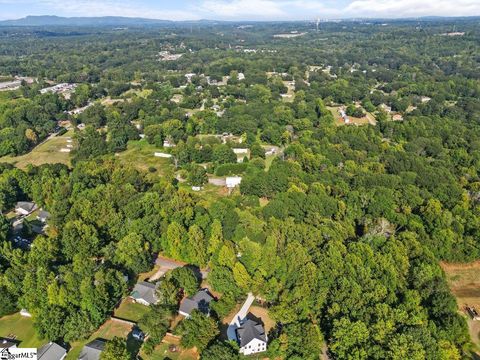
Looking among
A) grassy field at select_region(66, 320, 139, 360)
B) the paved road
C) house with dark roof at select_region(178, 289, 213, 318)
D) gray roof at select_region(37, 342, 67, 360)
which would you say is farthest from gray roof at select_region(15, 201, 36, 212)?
the paved road

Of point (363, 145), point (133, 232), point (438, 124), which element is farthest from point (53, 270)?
point (438, 124)

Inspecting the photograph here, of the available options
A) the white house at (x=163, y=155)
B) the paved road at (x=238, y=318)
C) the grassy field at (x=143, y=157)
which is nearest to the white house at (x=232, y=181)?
the grassy field at (x=143, y=157)

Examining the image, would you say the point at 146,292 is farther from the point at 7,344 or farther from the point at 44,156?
the point at 44,156

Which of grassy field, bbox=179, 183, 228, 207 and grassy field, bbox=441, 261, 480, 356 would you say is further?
grassy field, bbox=179, 183, 228, 207

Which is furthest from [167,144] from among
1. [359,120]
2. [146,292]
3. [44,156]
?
[359,120]

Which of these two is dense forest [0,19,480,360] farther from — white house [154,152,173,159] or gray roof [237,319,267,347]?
white house [154,152,173,159]

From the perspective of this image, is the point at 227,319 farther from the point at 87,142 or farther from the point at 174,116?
the point at 174,116

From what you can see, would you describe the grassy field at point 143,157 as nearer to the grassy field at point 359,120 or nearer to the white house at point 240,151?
the white house at point 240,151
